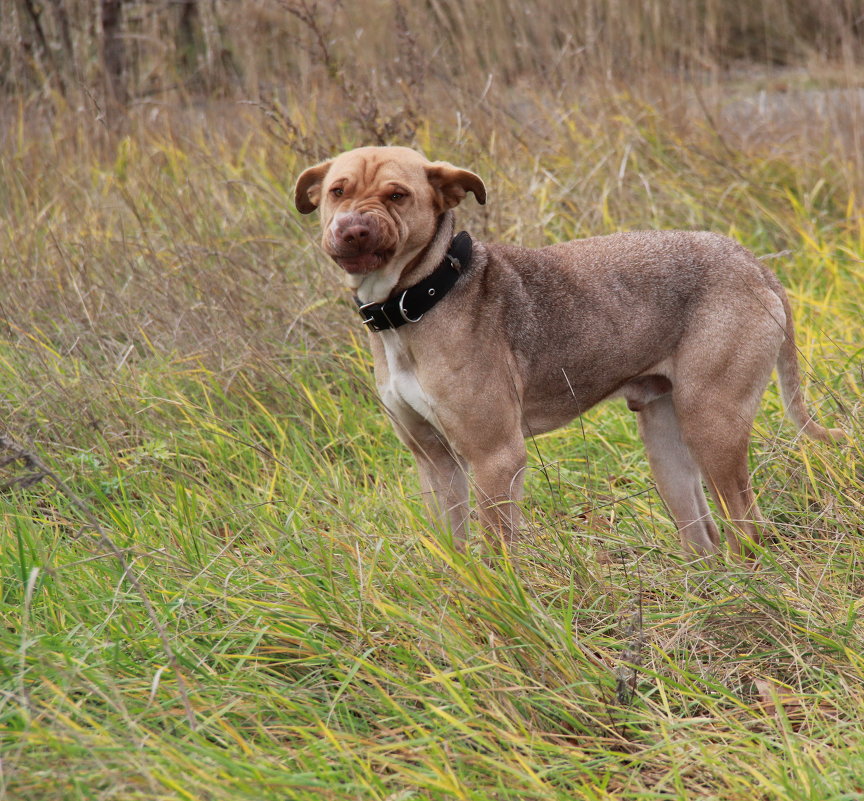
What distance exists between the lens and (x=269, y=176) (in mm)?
6430

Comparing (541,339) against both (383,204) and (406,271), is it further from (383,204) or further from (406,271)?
(383,204)

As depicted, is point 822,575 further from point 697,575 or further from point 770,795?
point 770,795

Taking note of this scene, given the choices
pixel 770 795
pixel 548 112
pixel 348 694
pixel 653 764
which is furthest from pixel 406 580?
pixel 548 112

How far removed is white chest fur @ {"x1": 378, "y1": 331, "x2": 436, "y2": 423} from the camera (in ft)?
11.5

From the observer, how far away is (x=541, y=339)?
3771mm

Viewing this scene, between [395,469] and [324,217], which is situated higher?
[324,217]

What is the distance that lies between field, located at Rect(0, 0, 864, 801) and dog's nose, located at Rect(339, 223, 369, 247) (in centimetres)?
80

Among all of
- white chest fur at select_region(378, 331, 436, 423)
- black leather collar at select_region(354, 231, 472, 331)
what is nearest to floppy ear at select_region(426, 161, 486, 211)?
black leather collar at select_region(354, 231, 472, 331)

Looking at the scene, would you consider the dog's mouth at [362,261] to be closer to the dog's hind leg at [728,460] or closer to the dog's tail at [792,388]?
the dog's hind leg at [728,460]

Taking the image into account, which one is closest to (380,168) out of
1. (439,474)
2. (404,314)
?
(404,314)

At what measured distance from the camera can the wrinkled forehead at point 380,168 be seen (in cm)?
345

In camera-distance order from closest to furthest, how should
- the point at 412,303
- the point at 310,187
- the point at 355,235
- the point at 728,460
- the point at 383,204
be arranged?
the point at 355,235 < the point at 383,204 < the point at 412,303 < the point at 728,460 < the point at 310,187

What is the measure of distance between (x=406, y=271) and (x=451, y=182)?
0.33 meters

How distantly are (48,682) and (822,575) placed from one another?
6.79 feet
